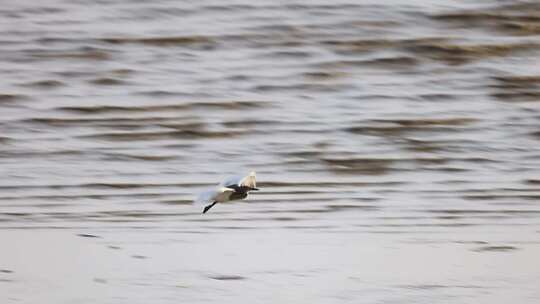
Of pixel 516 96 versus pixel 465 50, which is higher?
pixel 465 50

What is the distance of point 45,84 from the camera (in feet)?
16.3

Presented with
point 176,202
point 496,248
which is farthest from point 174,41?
point 496,248

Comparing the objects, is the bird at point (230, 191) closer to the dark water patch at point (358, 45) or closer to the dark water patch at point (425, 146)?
the dark water patch at point (425, 146)

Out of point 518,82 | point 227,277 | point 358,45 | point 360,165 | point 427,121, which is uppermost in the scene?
point 358,45

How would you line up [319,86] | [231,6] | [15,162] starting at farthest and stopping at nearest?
[231,6] → [319,86] → [15,162]

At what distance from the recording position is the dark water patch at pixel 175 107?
15.7ft

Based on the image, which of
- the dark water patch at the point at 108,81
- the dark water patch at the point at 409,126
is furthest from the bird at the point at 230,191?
the dark water patch at the point at 108,81

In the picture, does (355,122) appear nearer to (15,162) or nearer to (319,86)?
(319,86)

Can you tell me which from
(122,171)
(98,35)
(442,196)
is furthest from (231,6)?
(442,196)

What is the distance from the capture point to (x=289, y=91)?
4.82 m

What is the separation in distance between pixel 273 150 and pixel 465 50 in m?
0.93

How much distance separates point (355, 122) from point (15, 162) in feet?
3.98

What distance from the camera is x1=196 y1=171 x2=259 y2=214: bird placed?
3949 mm

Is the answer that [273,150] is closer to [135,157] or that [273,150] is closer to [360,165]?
[360,165]
